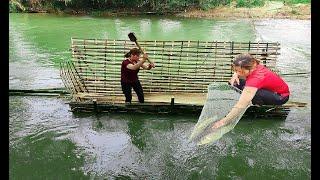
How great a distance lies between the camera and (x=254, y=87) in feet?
15.8

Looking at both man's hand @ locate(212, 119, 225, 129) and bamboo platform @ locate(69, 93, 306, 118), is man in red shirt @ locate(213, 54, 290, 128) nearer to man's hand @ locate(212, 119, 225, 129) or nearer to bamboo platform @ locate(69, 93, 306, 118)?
man's hand @ locate(212, 119, 225, 129)

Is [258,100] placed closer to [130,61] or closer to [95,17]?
[130,61]

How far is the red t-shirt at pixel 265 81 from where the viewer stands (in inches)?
192

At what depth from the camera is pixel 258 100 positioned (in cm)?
516

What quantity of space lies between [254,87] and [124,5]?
74.9 feet

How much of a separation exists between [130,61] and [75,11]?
19.8 metres

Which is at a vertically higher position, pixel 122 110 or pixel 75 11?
pixel 75 11

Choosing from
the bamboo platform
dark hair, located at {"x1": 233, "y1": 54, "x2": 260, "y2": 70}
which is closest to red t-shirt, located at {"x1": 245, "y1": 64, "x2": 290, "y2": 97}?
dark hair, located at {"x1": 233, "y1": 54, "x2": 260, "y2": 70}

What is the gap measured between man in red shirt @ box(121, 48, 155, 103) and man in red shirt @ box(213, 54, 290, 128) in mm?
2685

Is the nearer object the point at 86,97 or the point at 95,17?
the point at 86,97

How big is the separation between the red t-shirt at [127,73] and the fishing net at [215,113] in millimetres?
1860

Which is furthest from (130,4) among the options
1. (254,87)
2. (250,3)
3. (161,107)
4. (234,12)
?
(254,87)
